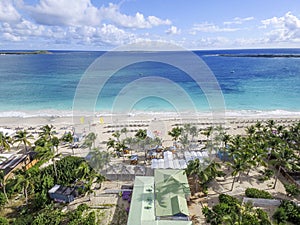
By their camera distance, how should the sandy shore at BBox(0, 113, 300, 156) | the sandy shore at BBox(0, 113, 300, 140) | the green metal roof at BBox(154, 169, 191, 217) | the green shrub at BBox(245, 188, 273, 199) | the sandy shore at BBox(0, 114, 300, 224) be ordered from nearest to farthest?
1. the green metal roof at BBox(154, 169, 191, 217)
2. the green shrub at BBox(245, 188, 273, 199)
3. the sandy shore at BBox(0, 114, 300, 224)
4. the sandy shore at BBox(0, 113, 300, 156)
5. the sandy shore at BBox(0, 113, 300, 140)

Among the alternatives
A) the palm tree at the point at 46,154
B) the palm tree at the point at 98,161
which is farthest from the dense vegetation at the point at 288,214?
the palm tree at the point at 46,154

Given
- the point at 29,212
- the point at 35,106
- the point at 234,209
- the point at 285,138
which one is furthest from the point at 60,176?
the point at 35,106

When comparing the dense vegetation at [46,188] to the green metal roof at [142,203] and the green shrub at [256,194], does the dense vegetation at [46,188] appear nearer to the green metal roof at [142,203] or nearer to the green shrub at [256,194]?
the green metal roof at [142,203]

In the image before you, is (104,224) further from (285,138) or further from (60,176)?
(285,138)

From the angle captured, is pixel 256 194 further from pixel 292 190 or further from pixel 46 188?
pixel 46 188

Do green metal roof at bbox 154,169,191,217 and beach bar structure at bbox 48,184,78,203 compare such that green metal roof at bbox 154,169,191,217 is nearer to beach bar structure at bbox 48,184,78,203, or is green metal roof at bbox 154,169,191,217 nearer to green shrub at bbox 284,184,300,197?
beach bar structure at bbox 48,184,78,203

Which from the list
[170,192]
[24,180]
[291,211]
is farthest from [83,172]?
[291,211]

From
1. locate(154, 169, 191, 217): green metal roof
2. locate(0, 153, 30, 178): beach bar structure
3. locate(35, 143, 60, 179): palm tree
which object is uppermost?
locate(35, 143, 60, 179): palm tree

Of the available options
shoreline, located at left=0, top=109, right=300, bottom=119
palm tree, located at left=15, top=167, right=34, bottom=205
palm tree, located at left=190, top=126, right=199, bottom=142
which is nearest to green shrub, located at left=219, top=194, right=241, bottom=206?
palm tree, located at left=190, top=126, right=199, bottom=142
